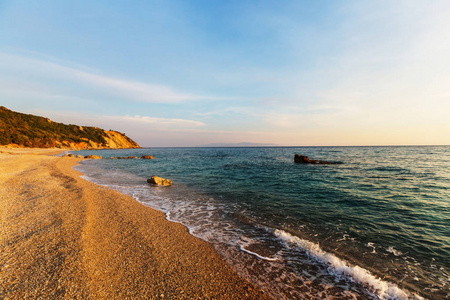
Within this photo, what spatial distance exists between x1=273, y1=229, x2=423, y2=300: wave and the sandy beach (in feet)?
10.1

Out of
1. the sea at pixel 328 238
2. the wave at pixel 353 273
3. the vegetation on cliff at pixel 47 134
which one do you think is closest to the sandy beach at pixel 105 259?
the sea at pixel 328 238

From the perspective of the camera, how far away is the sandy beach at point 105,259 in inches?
169

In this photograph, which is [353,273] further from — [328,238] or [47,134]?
[47,134]

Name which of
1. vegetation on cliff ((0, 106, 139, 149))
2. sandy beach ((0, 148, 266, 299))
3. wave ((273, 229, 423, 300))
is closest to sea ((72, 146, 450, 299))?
wave ((273, 229, 423, 300))

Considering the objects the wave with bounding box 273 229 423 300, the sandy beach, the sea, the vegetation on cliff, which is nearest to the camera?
the sandy beach

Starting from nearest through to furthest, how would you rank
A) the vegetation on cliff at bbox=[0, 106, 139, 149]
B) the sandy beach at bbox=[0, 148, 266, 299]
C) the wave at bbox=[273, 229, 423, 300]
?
the sandy beach at bbox=[0, 148, 266, 299] → the wave at bbox=[273, 229, 423, 300] → the vegetation on cliff at bbox=[0, 106, 139, 149]

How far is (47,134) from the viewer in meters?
97.7

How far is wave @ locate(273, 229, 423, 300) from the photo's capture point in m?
4.80

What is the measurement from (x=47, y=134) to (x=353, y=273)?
138 m

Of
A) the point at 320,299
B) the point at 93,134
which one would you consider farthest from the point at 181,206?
the point at 93,134

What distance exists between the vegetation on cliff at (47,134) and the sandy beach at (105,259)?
3628 inches

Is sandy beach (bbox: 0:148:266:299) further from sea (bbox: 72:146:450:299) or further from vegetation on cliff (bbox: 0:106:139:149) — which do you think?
vegetation on cliff (bbox: 0:106:139:149)

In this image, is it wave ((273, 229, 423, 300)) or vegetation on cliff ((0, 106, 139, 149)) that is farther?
vegetation on cliff ((0, 106, 139, 149))

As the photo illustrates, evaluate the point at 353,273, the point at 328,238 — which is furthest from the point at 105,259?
the point at 328,238
